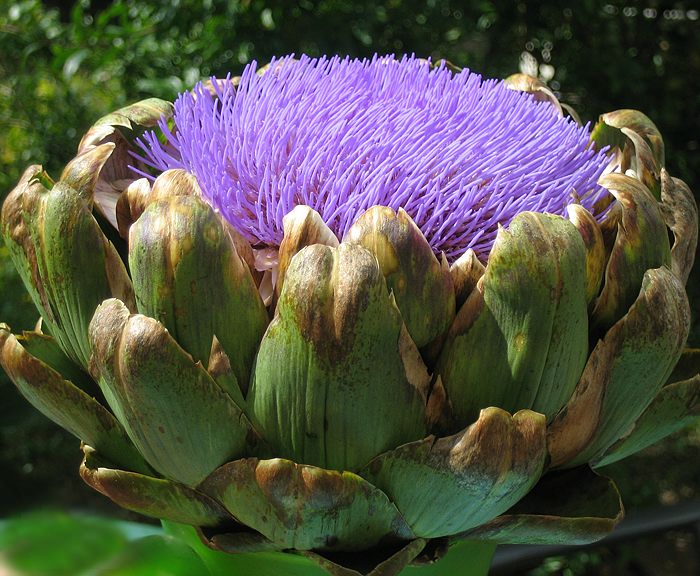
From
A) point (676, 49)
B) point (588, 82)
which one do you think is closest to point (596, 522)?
point (588, 82)

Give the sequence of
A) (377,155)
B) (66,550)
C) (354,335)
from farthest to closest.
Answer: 1. (377,155)
2. (354,335)
3. (66,550)

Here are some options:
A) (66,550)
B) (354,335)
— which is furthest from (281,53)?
(66,550)

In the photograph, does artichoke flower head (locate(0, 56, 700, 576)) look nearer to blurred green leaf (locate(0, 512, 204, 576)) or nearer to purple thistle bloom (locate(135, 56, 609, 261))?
purple thistle bloom (locate(135, 56, 609, 261))

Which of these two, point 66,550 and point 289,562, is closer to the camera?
point 66,550

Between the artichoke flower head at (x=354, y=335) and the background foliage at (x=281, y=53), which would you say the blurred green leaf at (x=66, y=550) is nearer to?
the artichoke flower head at (x=354, y=335)

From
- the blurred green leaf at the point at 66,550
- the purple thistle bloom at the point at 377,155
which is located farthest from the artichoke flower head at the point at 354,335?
the blurred green leaf at the point at 66,550

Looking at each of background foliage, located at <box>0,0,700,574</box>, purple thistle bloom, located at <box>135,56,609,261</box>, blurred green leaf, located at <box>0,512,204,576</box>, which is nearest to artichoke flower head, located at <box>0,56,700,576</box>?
purple thistle bloom, located at <box>135,56,609,261</box>

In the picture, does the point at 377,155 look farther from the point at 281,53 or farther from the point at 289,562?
the point at 281,53
